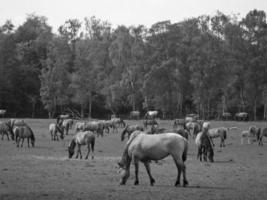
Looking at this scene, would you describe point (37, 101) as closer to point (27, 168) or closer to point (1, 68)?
point (1, 68)

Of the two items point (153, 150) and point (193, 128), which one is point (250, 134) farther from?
point (153, 150)

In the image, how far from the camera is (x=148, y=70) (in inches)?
3100

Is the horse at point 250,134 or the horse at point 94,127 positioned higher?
the horse at point 94,127

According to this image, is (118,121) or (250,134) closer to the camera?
(250,134)

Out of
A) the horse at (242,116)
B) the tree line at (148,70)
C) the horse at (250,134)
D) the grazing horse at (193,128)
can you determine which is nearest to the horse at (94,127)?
the grazing horse at (193,128)

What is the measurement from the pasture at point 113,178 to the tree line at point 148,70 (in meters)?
41.0

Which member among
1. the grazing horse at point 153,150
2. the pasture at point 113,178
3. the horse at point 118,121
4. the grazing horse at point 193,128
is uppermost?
the horse at point 118,121

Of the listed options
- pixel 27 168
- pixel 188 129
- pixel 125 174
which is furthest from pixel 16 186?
pixel 188 129

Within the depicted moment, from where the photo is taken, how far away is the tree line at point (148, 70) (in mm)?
74562

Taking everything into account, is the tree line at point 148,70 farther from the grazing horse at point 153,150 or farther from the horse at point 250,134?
the grazing horse at point 153,150

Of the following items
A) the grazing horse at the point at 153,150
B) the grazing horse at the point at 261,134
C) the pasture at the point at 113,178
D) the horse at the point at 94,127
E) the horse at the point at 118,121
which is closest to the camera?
the pasture at the point at 113,178

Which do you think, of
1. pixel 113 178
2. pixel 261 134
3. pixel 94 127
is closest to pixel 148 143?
pixel 113 178

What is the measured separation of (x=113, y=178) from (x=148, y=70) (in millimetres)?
59101

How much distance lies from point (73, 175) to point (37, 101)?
6789 centimetres
